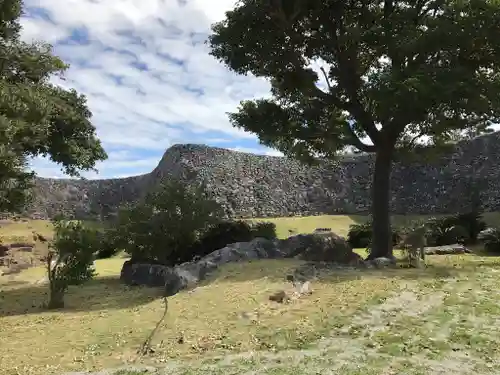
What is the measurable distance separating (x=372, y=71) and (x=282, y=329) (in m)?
10.0

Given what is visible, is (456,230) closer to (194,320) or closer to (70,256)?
(70,256)

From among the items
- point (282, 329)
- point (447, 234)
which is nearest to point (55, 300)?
point (282, 329)

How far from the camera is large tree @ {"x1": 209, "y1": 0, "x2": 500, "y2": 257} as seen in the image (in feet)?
36.8

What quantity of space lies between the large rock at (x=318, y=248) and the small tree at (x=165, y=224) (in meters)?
3.27

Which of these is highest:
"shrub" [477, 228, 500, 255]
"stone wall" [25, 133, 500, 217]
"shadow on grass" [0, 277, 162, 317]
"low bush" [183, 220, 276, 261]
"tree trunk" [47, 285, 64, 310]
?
"stone wall" [25, 133, 500, 217]

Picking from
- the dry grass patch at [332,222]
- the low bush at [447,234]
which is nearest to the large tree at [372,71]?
the low bush at [447,234]

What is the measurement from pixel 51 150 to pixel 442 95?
399 inches

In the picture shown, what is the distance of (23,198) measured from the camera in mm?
13641

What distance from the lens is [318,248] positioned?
42.2 ft

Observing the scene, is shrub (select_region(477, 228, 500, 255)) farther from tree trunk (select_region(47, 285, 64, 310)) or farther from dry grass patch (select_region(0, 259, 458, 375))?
tree trunk (select_region(47, 285, 64, 310))

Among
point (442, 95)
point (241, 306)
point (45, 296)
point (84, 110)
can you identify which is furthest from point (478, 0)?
point (45, 296)

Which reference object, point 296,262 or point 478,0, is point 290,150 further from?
point 478,0

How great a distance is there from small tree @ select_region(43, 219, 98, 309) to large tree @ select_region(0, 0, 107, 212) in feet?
5.77

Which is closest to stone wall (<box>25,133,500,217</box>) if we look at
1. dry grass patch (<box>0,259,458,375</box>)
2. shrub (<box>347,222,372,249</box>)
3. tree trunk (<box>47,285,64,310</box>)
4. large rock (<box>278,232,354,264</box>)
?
shrub (<box>347,222,372,249</box>)
